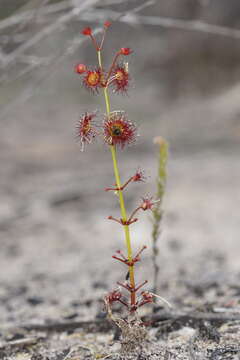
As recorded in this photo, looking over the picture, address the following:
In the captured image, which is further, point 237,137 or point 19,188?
point 237,137

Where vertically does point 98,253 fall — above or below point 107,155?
below

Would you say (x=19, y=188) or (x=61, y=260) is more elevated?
(x=19, y=188)

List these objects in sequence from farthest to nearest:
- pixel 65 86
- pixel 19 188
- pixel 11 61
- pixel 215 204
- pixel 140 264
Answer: pixel 65 86, pixel 19 188, pixel 215 204, pixel 140 264, pixel 11 61

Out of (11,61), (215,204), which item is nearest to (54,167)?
(215,204)

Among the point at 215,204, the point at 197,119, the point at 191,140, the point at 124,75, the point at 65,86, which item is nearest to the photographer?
the point at 124,75

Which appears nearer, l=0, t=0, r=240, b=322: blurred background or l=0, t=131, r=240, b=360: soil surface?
l=0, t=131, r=240, b=360: soil surface

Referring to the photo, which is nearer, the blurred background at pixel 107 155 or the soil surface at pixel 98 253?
the soil surface at pixel 98 253

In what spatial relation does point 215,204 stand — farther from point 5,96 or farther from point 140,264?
point 5,96

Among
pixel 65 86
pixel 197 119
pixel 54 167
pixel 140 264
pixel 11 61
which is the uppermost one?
pixel 65 86
